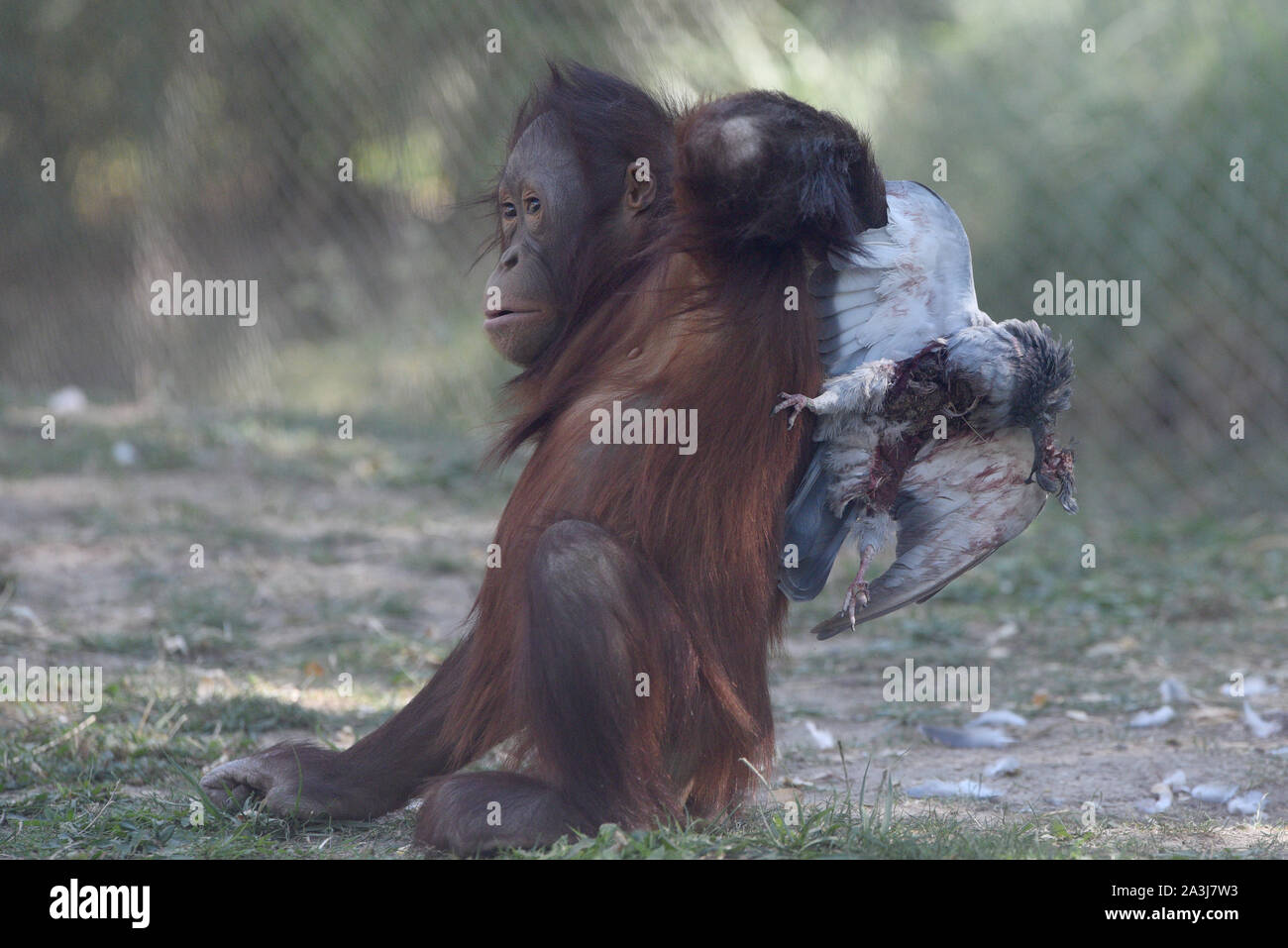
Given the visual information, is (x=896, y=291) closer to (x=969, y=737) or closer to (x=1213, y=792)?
(x=1213, y=792)

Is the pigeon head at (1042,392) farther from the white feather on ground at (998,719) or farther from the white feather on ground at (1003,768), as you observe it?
the white feather on ground at (998,719)

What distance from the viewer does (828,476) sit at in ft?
9.94

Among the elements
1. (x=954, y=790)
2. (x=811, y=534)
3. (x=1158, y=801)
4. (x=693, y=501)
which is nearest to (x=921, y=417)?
(x=811, y=534)

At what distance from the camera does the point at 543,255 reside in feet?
10.7

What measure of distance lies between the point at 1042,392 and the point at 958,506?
29cm

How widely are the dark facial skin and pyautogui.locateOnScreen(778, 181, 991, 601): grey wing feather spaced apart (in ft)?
1.74

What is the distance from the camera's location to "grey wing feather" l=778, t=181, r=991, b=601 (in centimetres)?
293

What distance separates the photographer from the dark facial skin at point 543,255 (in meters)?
3.23

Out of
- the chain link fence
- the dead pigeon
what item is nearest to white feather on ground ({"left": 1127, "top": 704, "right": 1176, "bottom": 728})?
the dead pigeon

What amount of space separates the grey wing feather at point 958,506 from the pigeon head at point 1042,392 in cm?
3

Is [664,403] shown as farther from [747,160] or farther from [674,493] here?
[747,160]

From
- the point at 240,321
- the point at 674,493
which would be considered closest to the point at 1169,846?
the point at 674,493

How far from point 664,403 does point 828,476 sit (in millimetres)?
401

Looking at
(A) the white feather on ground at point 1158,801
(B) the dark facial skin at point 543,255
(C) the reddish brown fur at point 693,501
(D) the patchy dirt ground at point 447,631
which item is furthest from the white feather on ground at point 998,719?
(B) the dark facial skin at point 543,255
